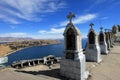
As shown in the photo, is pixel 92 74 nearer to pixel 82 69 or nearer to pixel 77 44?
pixel 82 69

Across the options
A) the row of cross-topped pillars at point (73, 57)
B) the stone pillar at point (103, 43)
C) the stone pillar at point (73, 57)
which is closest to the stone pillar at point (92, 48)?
the stone pillar at point (103, 43)

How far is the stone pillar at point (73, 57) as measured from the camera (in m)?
12.1

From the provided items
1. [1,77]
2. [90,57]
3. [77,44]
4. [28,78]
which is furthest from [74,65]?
[90,57]

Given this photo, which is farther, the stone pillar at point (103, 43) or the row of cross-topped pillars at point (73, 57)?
the stone pillar at point (103, 43)

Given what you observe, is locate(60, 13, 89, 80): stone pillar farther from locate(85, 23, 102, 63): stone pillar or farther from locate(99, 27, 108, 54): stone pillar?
locate(99, 27, 108, 54): stone pillar

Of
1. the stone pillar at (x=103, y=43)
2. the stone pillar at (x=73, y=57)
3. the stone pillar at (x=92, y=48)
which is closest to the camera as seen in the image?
the stone pillar at (x=73, y=57)

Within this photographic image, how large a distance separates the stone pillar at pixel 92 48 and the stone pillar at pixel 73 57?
6491 millimetres

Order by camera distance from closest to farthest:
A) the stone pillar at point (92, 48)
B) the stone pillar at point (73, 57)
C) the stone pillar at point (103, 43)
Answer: the stone pillar at point (73, 57) < the stone pillar at point (92, 48) < the stone pillar at point (103, 43)

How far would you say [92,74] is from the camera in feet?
44.7

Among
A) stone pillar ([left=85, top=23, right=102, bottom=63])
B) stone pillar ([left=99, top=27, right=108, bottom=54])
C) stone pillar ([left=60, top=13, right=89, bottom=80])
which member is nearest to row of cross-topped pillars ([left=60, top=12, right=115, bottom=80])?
stone pillar ([left=60, top=13, right=89, bottom=80])

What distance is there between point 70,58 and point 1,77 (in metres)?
5.92

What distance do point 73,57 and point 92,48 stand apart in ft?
24.4

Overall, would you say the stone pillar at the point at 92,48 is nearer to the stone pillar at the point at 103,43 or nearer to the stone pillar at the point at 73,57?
the stone pillar at the point at 103,43

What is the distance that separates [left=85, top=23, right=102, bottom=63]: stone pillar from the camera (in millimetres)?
18794
